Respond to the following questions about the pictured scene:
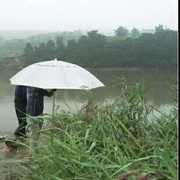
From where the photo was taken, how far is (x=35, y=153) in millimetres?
3057

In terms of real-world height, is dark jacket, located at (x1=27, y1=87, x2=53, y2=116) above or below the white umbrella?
below

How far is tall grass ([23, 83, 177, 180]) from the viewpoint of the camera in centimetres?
254

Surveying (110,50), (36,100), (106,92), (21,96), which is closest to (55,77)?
(36,100)

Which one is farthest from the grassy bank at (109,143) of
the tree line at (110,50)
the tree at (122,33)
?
the tree at (122,33)

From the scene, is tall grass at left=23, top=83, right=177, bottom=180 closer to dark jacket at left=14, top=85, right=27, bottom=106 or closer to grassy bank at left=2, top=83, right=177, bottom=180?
grassy bank at left=2, top=83, right=177, bottom=180

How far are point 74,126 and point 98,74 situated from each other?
3081mm

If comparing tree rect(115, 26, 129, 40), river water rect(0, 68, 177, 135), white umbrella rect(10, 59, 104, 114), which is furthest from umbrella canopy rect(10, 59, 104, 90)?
tree rect(115, 26, 129, 40)

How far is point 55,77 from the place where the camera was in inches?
183

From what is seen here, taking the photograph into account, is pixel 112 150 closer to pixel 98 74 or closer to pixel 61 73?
pixel 61 73

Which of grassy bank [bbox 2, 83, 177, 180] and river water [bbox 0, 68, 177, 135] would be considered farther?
river water [bbox 0, 68, 177, 135]

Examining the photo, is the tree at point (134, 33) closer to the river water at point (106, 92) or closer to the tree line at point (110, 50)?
the tree line at point (110, 50)

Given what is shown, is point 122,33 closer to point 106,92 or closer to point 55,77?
point 106,92

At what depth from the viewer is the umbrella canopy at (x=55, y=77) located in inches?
179

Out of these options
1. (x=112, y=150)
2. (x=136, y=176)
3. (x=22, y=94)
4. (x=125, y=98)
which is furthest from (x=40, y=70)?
(x=136, y=176)
